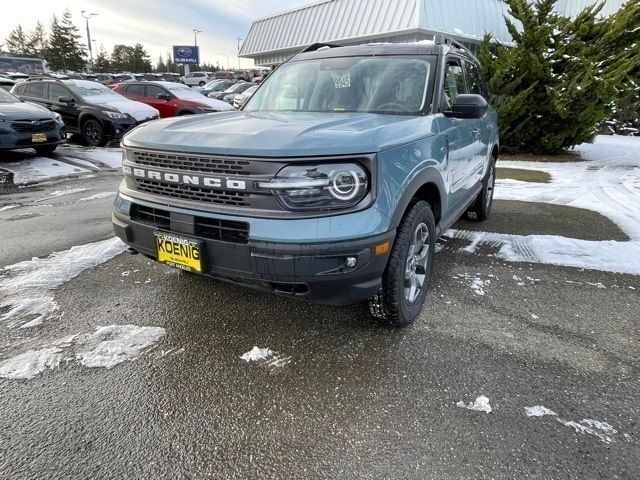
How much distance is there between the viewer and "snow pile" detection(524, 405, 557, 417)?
82.9 inches

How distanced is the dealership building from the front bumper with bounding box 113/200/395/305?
488 inches

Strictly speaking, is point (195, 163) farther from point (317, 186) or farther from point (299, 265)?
point (299, 265)

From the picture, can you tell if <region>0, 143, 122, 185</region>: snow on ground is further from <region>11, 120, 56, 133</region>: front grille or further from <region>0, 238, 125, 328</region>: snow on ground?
<region>0, 238, 125, 328</region>: snow on ground

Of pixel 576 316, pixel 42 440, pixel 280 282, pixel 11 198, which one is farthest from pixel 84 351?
pixel 11 198

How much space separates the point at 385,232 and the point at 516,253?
2.59 meters

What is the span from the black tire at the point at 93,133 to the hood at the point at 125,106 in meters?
0.53

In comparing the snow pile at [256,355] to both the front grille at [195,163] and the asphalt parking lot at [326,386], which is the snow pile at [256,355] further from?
the front grille at [195,163]

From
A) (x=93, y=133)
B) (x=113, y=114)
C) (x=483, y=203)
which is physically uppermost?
(x=113, y=114)

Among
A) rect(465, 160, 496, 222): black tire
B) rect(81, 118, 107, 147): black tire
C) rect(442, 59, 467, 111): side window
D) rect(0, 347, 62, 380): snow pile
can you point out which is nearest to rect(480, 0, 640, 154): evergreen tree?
rect(465, 160, 496, 222): black tire

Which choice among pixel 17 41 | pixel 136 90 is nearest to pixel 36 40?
pixel 17 41

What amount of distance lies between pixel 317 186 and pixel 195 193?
733 mm

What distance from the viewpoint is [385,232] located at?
90.1 inches

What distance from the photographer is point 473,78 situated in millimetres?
4621

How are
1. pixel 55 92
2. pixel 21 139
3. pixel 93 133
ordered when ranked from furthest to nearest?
pixel 55 92
pixel 93 133
pixel 21 139
